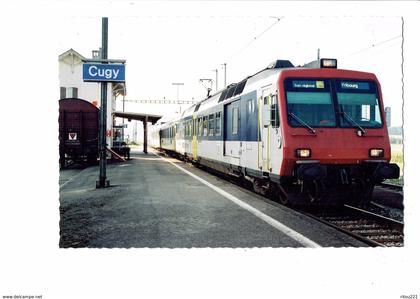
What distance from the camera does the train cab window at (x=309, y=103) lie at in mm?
7883

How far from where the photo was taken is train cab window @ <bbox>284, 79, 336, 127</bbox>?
788cm

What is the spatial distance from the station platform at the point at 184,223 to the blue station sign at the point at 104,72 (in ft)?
8.79

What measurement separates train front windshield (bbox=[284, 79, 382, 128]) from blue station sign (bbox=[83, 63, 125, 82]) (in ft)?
12.5

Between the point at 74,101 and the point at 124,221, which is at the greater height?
the point at 74,101

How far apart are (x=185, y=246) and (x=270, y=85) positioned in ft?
14.4

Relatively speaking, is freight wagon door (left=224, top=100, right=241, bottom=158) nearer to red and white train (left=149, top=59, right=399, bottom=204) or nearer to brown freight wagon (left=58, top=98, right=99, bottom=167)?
red and white train (left=149, top=59, right=399, bottom=204)

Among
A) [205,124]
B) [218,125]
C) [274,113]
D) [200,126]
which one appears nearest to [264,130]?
[274,113]

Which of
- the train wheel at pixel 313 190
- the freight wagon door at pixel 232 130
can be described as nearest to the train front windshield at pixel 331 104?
the train wheel at pixel 313 190

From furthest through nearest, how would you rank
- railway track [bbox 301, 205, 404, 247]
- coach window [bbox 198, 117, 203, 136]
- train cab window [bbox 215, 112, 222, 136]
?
coach window [bbox 198, 117, 203, 136]
train cab window [bbox 215, 112, 222, 136]
railway track [bbox 301, 205, 404, 247]

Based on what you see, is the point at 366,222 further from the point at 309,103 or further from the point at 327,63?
the point at 327,63

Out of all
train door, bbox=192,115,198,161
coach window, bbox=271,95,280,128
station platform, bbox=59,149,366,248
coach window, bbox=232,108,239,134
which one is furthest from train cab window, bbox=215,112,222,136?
coach window, bbox=271,95,280,128

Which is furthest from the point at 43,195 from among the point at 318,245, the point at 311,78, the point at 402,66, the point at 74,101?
the point at 74,101

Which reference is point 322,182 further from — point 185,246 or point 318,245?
point 185,246
